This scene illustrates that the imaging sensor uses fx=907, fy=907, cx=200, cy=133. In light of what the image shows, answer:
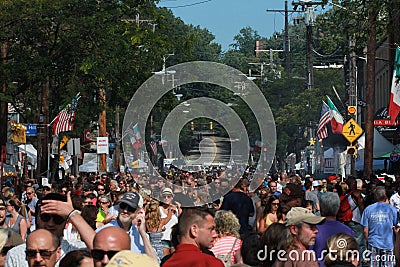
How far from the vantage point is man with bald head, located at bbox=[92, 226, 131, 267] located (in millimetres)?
5402

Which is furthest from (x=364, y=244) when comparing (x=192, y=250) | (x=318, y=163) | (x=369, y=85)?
(x=318, y=163)

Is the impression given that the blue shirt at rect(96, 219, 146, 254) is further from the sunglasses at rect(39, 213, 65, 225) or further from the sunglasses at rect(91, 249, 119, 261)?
the sunglasses at rect(91, 249, 119, 261)

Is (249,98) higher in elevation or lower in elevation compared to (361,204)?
higher

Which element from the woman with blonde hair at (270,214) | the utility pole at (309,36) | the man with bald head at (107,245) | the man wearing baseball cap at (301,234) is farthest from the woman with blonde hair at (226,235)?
the utility pole at (309,36)

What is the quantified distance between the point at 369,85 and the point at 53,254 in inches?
1167

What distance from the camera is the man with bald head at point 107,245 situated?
5.40 meters

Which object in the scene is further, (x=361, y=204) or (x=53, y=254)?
(x=361, y=204)

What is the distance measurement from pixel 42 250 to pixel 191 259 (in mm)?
1092

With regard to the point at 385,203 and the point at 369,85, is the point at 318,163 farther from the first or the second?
the point at 385,203

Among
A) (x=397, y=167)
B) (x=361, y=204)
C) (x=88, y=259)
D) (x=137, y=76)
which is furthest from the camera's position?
(x=397, y=167)

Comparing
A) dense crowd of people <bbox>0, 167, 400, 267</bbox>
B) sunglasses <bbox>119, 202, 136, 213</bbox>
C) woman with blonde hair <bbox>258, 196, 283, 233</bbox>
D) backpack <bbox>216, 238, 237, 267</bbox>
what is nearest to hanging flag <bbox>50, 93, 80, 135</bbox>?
dense crowd of people <bbox>0, 167, 400, 267</bbox>

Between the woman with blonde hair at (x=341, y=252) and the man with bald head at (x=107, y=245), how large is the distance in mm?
1893

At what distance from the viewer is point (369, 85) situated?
34.9 metres

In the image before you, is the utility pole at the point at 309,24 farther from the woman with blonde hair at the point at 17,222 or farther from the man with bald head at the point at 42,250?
the man with bald head at the point at 42,250
